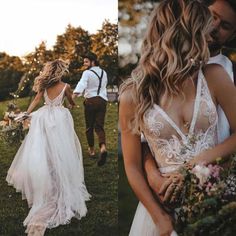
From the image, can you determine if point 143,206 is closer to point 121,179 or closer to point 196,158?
point 196,158

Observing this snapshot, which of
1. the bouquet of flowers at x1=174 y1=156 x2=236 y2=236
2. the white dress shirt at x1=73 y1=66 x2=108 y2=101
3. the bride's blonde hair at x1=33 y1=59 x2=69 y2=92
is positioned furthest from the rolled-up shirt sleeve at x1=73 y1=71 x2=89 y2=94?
the bouquet of flowers at x1=174 y1=156 x2=236 y2=236

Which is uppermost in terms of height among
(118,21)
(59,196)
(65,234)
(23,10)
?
(23,10)

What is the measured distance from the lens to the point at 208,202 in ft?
6.16

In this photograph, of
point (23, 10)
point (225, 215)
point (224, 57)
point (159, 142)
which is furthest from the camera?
point (23, 10)

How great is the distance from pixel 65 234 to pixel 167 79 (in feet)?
5.39

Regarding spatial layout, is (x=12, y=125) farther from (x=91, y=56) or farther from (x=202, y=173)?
(x=202, y=173)

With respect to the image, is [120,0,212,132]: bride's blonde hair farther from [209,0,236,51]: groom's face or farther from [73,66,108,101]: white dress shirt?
[73,66,108,101]: white dress shirt

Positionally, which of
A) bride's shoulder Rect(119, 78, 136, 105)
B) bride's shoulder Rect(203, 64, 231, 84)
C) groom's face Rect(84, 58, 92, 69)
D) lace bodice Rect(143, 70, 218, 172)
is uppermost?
groom's face Rect(84, 58, 92, 69)

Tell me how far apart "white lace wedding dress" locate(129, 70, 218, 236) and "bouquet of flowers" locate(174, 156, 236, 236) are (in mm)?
237

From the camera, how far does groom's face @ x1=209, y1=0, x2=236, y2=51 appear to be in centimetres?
316

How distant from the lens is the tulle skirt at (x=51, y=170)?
3.63m

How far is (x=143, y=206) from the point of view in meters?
2.44

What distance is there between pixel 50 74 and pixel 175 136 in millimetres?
1456

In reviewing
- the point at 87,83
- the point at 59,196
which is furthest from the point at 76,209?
the point at 87,83
